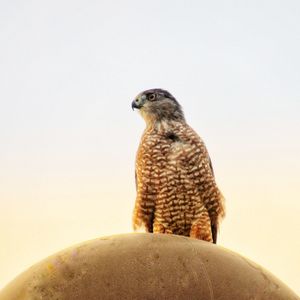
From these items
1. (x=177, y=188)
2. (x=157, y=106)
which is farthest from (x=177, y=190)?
(x=157, y=106)

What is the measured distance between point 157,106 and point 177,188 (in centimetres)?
110

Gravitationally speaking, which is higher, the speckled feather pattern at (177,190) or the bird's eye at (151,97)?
the bird's eye at (151,97)

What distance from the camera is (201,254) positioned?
3.21 metres

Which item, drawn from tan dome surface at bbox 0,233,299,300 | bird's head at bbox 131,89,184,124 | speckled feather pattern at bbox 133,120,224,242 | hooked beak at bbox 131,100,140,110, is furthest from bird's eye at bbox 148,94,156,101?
tan dome surface at bbox 0,233,299,300

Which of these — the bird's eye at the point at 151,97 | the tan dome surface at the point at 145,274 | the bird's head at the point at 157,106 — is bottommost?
the tan dome surface at the point at 145,274

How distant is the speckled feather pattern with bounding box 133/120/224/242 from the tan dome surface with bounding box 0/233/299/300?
7.96 feet

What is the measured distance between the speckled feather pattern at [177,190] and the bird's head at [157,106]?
42 cm

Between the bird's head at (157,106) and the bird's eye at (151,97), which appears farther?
the bird's eye at (151,97)

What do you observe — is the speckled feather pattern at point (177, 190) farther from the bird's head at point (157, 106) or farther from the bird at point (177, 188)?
the bird's head at point (157, 106)

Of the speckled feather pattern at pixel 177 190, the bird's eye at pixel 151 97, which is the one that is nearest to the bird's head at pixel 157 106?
the bird's eye at pixel 151 97

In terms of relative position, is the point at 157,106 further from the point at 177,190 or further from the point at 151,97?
the point at 177,190

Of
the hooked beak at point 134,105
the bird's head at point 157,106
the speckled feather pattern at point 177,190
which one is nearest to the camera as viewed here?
the speckled feather pattern at point 177,190

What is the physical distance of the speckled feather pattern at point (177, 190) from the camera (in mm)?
5785

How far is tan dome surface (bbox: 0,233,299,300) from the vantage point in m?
2.93
